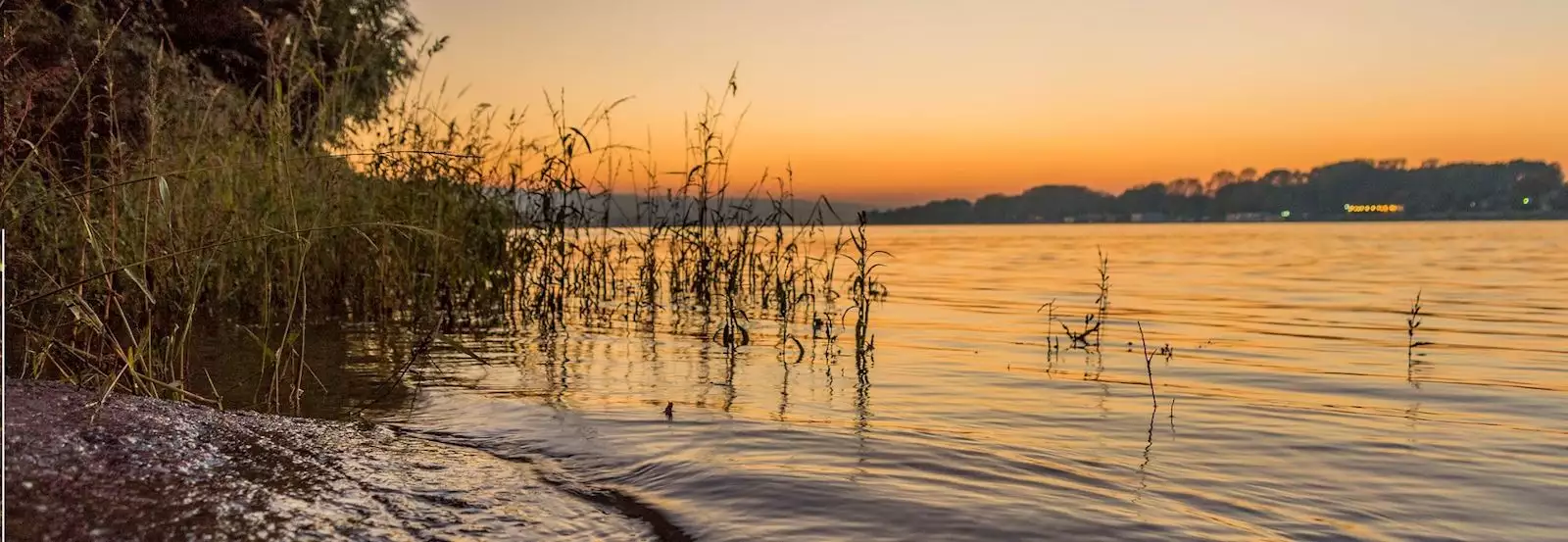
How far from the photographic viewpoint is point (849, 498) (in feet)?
11.9

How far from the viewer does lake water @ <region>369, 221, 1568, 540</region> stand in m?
3.50

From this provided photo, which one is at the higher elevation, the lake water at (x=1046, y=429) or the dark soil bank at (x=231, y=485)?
the dark soil bank at (x=231, y=485)

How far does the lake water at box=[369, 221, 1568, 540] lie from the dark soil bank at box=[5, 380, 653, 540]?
1.53 feet

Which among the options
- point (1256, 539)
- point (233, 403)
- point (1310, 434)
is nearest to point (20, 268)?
point (233, 403)

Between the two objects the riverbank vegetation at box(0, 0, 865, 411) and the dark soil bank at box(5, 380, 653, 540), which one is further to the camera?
the riverbank vegetation at box(0, 0, 865, 411)

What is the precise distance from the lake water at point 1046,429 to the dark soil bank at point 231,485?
47cm

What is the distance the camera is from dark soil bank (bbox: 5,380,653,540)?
244 centimetres

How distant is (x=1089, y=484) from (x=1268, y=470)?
86cm

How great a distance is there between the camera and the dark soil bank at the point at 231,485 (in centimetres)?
244

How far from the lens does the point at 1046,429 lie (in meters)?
4.98

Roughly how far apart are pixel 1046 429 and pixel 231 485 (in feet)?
11.4

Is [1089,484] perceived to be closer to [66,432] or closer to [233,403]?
[66,432]

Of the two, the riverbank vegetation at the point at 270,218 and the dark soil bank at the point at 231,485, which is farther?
the riverbank vegetation at the point at 270,218

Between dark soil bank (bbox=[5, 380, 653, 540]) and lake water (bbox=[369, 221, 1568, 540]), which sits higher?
dark soil bank (bbox=[5, 380, 653, 540])
